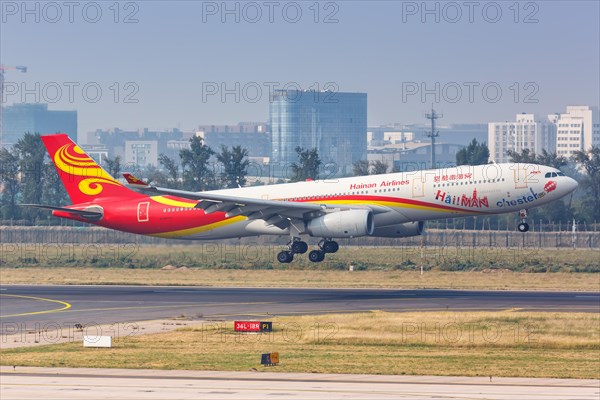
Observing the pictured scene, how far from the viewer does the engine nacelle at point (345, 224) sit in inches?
2554

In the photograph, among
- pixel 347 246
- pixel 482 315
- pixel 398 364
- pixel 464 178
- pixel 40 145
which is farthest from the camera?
pixel 40 145

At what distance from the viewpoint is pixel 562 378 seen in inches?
1401

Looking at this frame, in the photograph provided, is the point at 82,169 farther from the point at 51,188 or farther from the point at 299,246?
the point at 51,188

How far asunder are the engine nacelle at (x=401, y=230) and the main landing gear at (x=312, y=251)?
116 inches

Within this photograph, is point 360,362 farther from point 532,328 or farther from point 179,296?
point 179,296

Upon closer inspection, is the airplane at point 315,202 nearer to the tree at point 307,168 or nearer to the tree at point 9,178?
the tree at point 307,168

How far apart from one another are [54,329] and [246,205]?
61.1 ft

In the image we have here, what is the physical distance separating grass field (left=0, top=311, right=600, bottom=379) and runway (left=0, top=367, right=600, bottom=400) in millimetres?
1974

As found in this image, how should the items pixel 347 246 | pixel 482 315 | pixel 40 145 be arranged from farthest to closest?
pixel 40 145 → pixel 347 246 → pixel 482 315

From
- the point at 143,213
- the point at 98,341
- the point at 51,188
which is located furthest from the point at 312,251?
the point at 51,188

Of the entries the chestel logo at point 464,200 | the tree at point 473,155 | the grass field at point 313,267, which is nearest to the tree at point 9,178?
the grass field at point 313,267

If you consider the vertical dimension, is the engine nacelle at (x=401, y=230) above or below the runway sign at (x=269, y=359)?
above

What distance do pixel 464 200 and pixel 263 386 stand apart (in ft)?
111

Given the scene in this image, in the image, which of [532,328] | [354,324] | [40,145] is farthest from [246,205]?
[40,145]
